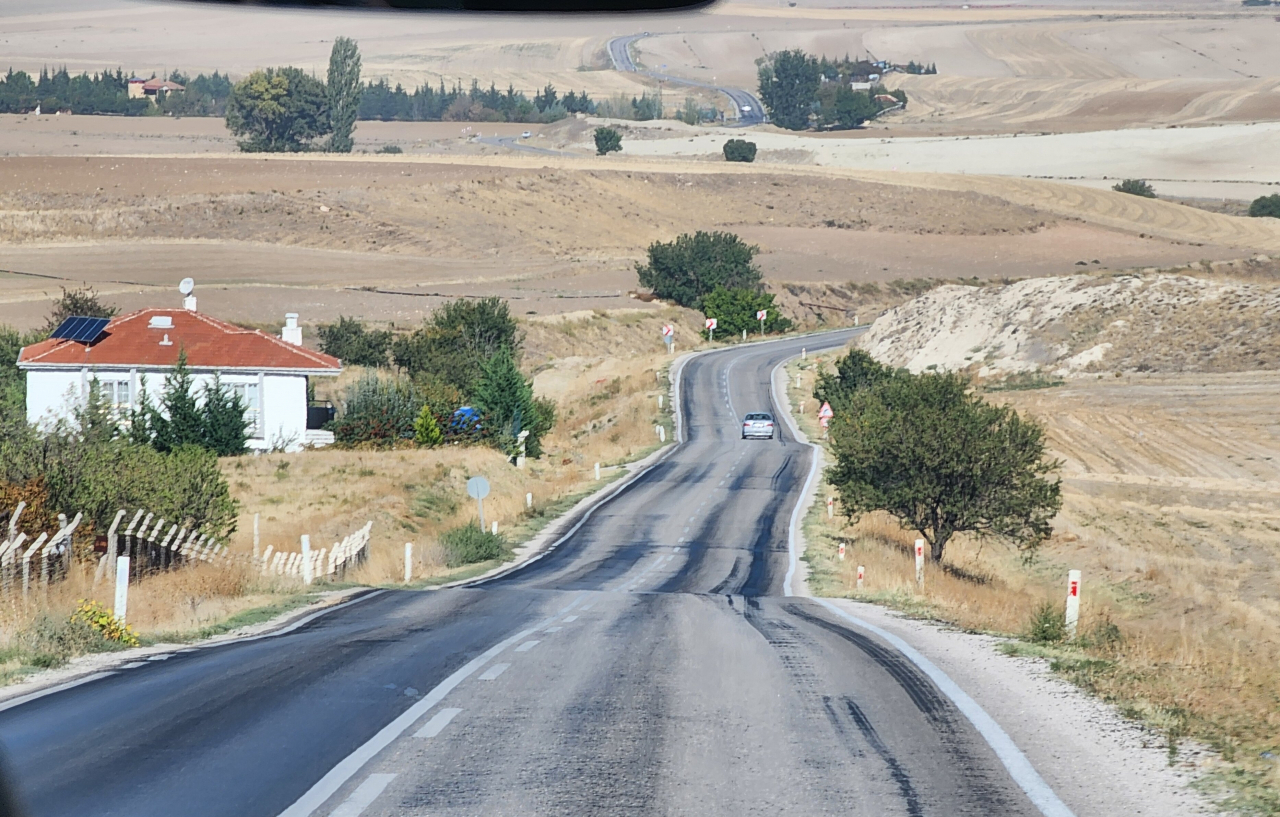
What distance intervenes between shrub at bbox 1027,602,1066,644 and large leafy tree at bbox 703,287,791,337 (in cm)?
9090

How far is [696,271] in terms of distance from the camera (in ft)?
367

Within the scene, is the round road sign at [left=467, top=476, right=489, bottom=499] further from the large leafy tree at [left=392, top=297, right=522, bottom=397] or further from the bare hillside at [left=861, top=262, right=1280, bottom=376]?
the bare hillside at [left=861, top=262, right=1280, bottom=376]

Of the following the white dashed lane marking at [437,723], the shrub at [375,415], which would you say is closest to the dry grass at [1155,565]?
the white dashed lane marking at [437,723]

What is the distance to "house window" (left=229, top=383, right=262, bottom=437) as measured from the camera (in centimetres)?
5500

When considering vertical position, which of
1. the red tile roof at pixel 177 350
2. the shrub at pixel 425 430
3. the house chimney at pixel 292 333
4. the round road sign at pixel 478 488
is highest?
the house chimney at pixel 292 333

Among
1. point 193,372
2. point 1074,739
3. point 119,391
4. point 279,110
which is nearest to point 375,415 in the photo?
point 193,372

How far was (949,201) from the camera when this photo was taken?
158375 mm

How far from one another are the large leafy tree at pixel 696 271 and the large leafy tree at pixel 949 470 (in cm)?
7267

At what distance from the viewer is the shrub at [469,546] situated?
35.5 meters

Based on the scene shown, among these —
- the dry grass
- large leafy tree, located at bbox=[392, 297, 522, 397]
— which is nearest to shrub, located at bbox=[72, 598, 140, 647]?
the dry grass

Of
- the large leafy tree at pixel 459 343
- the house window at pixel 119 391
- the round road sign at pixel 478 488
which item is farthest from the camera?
the large leafy tree at pixel 459 343

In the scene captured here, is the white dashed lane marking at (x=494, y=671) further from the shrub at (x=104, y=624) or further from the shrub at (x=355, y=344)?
the shrub at (x=355, y=344)

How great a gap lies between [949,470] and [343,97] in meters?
166

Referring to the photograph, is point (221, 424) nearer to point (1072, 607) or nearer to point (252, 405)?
point (252, 405)
